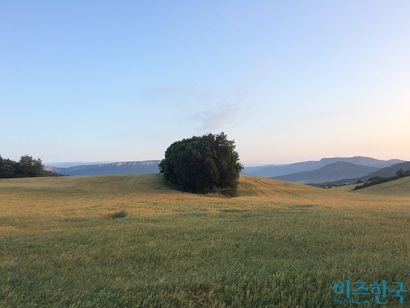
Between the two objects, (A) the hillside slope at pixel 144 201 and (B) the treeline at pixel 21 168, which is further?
(B) the treeline at pixel 21 168

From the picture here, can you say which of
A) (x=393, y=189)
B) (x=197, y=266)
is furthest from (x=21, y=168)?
(x=197, y=266)

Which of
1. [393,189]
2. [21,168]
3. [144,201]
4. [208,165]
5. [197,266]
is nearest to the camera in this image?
[197,266]

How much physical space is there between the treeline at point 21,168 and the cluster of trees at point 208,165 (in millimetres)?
52816

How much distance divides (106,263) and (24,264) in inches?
61.2

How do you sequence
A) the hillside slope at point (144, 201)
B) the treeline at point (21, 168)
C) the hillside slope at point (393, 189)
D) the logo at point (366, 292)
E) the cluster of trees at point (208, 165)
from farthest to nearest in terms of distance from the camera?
1. the treeline at point (21, 168)
2. the hillside slope at point (393, 189)
3. the cluster of trees at point (208, 165)
4. the hillside slope at point (144, 201)
5. the logo at point (366, 292)

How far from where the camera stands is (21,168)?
8569 centimetres

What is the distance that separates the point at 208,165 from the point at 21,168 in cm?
6138

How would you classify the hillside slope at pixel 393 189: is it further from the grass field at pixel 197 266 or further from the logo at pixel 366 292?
the logo at pixel 366 292

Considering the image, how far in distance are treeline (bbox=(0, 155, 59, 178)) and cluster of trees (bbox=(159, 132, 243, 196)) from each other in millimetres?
52816

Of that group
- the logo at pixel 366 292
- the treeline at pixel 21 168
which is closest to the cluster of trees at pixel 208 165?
the logo at pixel 366 292

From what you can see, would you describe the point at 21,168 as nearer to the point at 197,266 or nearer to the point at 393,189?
the point at 393,189

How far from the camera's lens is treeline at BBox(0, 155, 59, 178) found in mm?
81875

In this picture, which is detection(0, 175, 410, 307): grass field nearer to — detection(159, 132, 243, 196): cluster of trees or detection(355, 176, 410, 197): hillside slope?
detection(159, 132, 243, 196): cluster of trees

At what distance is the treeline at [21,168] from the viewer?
8188cm
